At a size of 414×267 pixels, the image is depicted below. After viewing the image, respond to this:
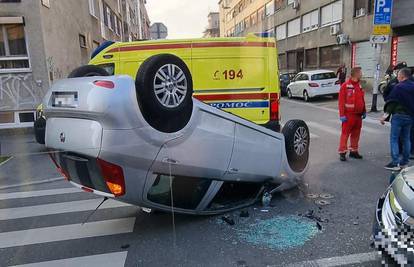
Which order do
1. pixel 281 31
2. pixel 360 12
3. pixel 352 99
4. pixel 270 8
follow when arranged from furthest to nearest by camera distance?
pixel 270 8, pixel 281 31, pixel 360 12, pixel 352 99

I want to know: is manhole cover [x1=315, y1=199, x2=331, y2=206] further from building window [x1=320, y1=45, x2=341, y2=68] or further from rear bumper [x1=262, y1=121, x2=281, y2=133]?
building window [x1=320, y1=45, x2=341, y2=68]

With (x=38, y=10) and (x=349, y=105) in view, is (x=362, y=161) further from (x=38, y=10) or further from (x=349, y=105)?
(x=38, y=10)

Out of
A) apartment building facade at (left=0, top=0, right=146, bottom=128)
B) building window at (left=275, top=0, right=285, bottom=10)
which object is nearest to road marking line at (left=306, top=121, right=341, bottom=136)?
apartment building facade at (left=0, top=0, right=146, bottom=128)

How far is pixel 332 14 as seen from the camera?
83.6ft

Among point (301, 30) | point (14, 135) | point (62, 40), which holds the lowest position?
point (14, 135)

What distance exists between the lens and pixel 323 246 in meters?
3.49

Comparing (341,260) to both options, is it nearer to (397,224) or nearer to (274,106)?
(397,224)

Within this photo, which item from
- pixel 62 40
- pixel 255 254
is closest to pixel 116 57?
pixel 255 254

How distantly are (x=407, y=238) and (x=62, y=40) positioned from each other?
45.7 feet

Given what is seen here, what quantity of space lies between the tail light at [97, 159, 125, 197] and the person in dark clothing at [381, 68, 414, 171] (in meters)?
4.82

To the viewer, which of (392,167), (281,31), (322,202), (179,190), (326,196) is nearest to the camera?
(179,190)

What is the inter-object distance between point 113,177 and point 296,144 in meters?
2.97

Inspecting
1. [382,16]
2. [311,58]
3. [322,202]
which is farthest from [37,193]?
[311,58]

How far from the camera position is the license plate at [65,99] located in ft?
10.3
